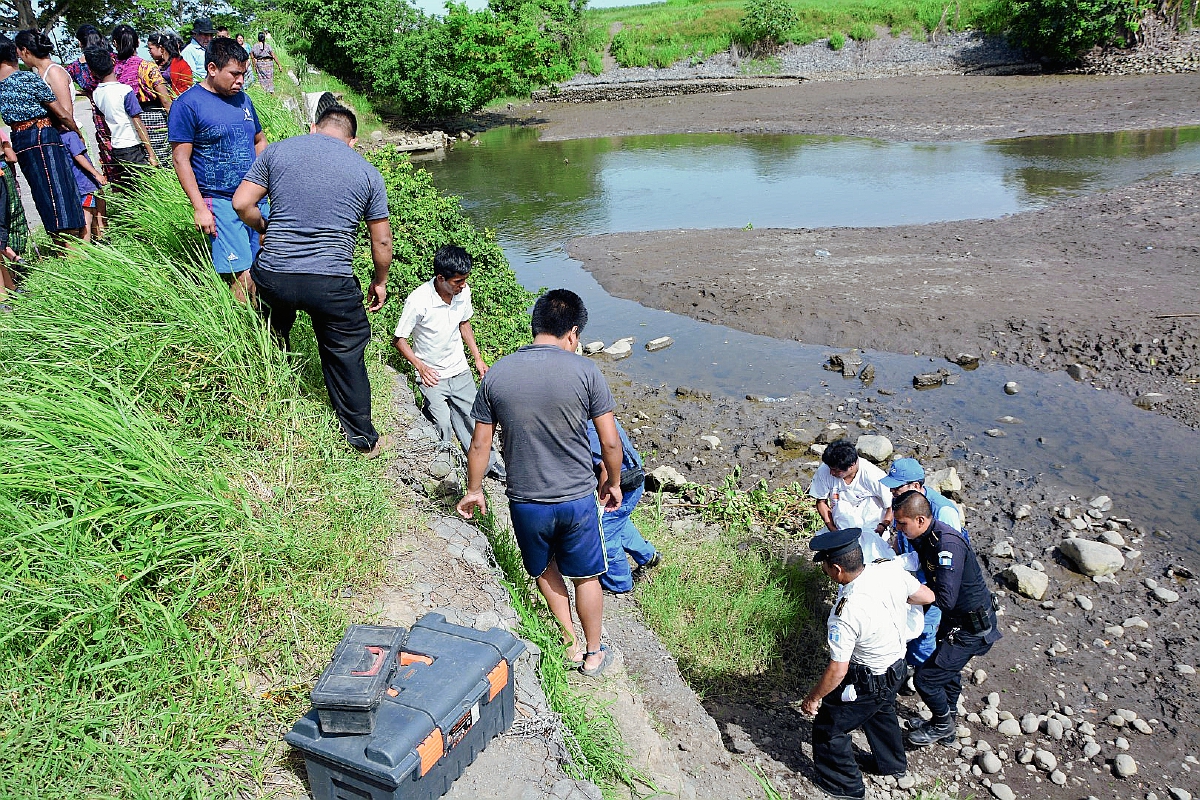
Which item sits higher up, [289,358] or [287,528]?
[289,358]

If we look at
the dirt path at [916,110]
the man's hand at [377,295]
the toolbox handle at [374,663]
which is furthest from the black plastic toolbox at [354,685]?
the dirt path at [916,110]

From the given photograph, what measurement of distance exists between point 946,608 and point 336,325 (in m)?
3.60

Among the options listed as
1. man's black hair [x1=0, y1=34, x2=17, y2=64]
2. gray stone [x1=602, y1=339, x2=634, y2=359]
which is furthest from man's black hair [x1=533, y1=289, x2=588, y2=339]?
gray stone [x1=602, y1=339, x2=634, y2=359]

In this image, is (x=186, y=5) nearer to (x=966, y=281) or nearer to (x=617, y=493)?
(x=966, y=281)

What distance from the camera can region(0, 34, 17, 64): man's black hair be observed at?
556 centimetres

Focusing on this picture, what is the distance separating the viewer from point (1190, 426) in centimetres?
713

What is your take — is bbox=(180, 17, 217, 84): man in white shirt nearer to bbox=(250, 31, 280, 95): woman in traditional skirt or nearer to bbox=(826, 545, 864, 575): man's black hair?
bbox=(250, 31, 280, 95): woman in traditional skirt

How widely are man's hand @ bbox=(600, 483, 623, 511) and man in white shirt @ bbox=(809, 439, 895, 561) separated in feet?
4.31

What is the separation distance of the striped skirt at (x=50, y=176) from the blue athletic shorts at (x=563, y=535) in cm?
482

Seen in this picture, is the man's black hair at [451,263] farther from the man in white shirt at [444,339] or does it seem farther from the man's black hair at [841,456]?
the man's black hair at [841,456]

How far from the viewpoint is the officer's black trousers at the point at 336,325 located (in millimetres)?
4023

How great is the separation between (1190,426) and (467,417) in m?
6.72

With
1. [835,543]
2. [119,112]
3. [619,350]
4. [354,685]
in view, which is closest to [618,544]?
[835,543]

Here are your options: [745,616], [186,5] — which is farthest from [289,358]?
[186,5]
